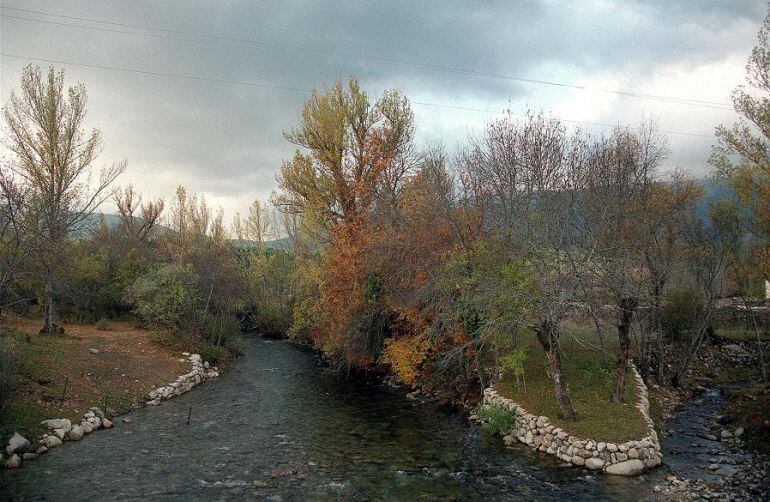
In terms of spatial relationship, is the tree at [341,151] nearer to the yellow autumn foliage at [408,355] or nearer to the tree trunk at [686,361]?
the yellow autumn foliage at [408,355]

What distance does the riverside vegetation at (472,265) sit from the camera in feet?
56.5

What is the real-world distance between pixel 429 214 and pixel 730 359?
2263 cm

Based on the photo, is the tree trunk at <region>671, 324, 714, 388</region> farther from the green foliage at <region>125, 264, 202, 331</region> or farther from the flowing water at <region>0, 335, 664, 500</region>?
the green foliage at <region>125, 264, 202, 331</region>

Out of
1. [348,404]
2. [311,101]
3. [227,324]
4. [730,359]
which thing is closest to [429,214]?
[348,404]

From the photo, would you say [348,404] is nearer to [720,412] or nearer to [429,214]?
[429,214]

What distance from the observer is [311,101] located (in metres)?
31.9

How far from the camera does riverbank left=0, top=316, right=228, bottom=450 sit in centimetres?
1585

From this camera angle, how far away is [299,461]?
1428 centimetres

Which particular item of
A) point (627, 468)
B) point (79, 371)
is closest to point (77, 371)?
point (79, 371)

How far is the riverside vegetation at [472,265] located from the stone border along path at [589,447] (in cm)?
50

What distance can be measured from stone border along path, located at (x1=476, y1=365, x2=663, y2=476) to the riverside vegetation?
0.50 meters

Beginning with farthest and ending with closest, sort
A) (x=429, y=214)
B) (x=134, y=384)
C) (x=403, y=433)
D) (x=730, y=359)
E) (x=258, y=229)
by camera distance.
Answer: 1. (x=258, y=229)
2. (x=730, y=359)
3. (x=429, y=214)
4. (x=134, y=384)
5. (x=403, y=433)

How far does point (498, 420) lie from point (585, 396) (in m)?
3.72

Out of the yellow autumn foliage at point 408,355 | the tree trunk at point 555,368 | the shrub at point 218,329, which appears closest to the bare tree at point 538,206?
the tree trunk at point 555,368
